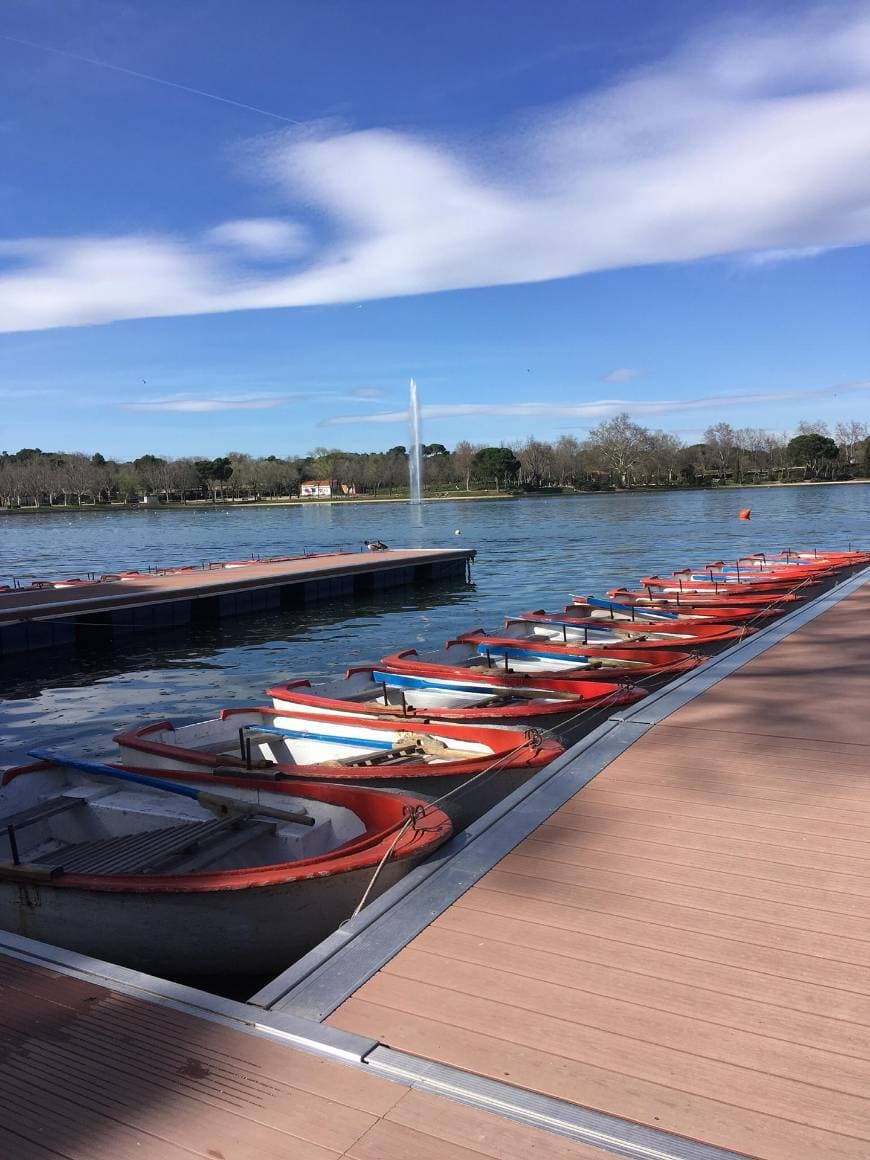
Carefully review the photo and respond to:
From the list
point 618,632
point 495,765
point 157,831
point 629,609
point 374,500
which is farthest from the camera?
point 374,500

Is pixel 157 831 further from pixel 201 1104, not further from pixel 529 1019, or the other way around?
pixel 529 1019

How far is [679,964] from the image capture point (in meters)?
3.44

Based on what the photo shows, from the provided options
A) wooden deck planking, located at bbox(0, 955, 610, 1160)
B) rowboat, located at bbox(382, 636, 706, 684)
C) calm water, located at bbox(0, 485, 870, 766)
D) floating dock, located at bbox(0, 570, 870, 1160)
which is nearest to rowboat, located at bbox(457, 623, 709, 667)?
rowboat, located at bbox(382, 636, 706, 684)

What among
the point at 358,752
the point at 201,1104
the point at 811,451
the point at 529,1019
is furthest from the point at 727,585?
the point at 811,451

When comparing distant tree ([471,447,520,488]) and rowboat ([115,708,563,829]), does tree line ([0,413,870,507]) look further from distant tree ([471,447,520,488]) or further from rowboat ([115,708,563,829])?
rowboat ([115,708,563,829])

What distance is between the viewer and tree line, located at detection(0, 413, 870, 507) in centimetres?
12888

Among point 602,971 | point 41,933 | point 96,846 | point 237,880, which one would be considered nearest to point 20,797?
point 96,846

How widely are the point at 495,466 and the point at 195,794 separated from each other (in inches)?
5055

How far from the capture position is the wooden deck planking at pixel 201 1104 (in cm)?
253

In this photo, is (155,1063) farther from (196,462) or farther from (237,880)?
(196,462)

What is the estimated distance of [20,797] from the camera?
6809mm

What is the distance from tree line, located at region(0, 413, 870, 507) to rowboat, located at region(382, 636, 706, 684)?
394 feet

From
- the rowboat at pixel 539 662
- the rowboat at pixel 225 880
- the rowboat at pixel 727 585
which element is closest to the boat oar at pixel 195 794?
the rowboat at pixel 225 880

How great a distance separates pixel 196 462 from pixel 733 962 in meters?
142
